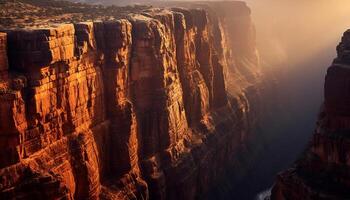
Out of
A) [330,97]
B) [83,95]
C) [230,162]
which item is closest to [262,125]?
[230,162]

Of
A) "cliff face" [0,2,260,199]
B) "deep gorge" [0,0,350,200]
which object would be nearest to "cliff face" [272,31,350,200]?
"deep gorge" [0,0,350,200]

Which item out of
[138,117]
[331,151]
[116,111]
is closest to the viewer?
[331,151]

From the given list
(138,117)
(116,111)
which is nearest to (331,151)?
(138,117)

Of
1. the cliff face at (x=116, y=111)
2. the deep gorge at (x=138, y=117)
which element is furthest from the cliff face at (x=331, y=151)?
the cliff face at (x=116, y=111)

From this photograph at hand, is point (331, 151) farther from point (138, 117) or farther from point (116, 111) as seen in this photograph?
point (116, 111)

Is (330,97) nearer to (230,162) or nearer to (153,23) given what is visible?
(153,23)

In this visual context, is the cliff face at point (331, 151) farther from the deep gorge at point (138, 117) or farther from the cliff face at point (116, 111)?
the cliff face at point (116, 111)
